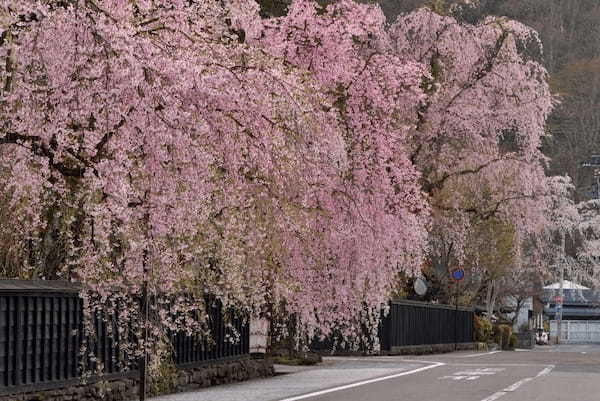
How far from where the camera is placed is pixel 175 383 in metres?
19.8

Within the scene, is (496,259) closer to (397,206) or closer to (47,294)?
(397,206)

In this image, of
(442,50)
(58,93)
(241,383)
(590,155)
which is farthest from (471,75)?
(590,155)

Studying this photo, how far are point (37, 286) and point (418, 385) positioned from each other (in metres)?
8.12

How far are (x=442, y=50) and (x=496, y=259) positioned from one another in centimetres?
2066

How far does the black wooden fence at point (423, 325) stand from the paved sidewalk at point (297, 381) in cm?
662

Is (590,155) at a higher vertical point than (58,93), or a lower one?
higher

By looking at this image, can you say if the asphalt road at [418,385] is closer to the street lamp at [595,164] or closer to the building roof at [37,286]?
the building roof at [37,286]

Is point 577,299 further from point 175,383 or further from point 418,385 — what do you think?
point 175,383

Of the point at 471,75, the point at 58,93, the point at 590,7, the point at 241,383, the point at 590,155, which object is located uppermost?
the point at 590,7

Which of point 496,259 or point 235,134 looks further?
point 496,259

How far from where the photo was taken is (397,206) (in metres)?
25.8

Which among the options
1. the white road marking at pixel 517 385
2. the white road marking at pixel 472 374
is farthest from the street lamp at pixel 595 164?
the white road marking at pixel 517 385

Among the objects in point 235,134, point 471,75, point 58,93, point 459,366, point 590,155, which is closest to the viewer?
point 58,93

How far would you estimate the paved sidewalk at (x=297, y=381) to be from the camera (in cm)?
1884
